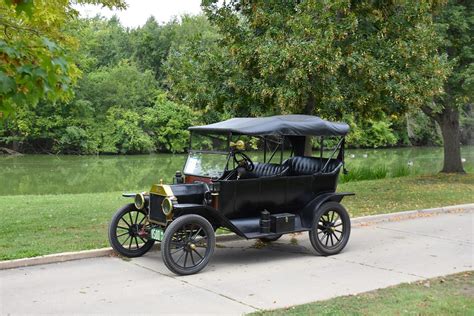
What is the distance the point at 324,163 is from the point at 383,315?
4278 millimetres

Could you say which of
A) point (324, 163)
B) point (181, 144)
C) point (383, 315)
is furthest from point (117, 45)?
point (383, 315)

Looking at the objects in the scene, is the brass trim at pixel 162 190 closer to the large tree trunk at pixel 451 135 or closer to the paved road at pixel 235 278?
the paved road at pixel 235 278

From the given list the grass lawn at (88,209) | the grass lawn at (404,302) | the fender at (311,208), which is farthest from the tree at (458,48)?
the grass lawn at (404,302)

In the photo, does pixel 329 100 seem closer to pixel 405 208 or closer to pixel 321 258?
pixel 405 208

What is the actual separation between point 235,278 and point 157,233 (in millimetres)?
1234

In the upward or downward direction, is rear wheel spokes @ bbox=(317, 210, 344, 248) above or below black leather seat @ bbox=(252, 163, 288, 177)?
below

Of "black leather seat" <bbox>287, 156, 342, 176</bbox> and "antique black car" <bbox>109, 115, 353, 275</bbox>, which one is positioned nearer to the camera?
"antique black car" <bbox>109, 115, 353, 275</bbox>

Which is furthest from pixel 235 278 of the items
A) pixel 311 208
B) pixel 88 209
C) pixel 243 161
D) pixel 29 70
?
pixel 88 209

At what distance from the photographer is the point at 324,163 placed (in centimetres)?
973

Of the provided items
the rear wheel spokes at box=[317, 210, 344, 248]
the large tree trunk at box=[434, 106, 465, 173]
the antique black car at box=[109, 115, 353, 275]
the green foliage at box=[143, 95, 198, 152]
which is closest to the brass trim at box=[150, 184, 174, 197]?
the antique black car at box=[109, 115, 353, 275]

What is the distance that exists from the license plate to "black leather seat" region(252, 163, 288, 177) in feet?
6.66

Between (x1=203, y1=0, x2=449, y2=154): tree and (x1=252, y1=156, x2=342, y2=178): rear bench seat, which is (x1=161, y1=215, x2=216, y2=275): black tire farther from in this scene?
(x1=203, y1=0, x2=449, y2=154): tree

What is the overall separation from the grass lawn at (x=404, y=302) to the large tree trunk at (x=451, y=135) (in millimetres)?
15076

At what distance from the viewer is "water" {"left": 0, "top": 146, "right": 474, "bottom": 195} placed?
77.5 ft
